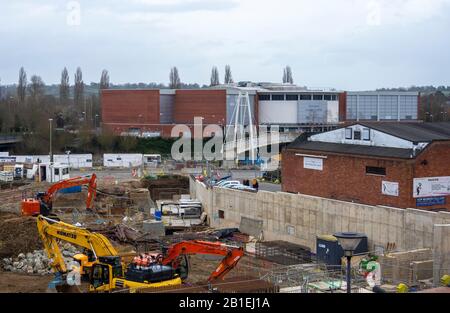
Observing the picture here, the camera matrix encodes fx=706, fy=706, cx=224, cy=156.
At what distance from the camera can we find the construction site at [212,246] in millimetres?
16922

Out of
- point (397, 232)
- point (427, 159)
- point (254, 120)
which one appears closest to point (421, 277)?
point (397, 232)

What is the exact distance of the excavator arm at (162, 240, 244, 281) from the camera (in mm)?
17688

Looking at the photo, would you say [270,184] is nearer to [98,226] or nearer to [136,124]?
[98,226]

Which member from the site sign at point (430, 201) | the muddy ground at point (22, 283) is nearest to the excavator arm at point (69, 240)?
the muddy ground at point (22, 283)

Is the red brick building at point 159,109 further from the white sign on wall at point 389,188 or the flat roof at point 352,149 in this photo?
the white sign on wall at point 389,188

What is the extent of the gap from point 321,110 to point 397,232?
48.4 meters

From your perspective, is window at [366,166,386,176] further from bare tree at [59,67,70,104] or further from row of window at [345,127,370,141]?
bare tree at [59,67,70,104]

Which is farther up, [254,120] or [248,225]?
[254,120]

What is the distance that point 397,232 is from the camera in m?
22.0

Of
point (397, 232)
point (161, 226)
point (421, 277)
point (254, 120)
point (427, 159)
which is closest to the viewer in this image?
Result: point (421, 277)

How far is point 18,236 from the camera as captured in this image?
1053 inches

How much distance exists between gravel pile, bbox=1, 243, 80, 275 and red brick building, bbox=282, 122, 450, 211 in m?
11.2

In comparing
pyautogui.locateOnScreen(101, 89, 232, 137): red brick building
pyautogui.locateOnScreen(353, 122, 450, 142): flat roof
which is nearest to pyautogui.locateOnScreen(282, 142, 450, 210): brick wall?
pyautogui.locateOnScreen(353, 122, 450, 142): flat roof

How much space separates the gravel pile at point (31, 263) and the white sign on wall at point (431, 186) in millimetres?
12591
